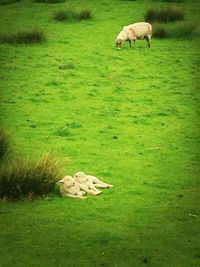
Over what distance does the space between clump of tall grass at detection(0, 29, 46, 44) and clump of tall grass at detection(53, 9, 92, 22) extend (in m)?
3.49

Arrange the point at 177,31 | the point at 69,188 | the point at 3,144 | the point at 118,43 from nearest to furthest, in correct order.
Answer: the point at 69,188, the point at 3,144, the point at 118,43, the point at 177,31

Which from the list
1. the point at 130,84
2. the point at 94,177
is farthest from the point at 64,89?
the point at 94,177

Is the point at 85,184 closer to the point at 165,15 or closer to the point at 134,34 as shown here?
the point at 134,34

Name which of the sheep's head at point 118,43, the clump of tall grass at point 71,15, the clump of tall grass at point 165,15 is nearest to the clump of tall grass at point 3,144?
the sheep's head at point 118,43

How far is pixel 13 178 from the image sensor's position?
434 inches

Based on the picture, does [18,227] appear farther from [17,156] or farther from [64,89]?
[64,89]

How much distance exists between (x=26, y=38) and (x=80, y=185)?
1380 centimetres

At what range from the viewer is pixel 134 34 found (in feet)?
76.8

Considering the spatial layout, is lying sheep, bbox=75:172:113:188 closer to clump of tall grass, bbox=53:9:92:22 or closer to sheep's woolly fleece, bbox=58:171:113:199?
sheep's woolly fleece, bbox=58:171:113:199

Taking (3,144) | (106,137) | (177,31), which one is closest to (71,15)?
(177,31)

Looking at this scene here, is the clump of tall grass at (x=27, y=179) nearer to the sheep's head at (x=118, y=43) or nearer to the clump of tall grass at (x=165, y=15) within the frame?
the sheep's head at (x=118, y=43)

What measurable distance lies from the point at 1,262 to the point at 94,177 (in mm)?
3393

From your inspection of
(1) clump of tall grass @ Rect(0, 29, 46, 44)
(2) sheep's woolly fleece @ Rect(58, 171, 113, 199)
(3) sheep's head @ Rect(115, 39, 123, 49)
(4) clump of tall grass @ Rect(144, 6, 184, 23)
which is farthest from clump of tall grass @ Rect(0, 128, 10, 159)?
(4) clump of tall grass @ Rect(144, 6, 184, 23)

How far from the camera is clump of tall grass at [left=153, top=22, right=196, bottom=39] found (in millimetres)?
24828
